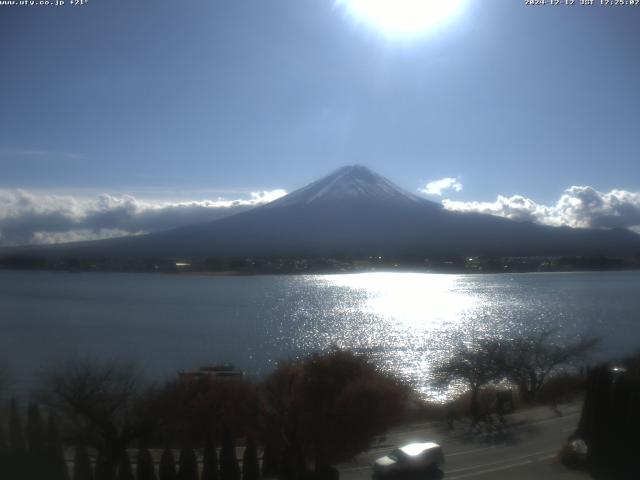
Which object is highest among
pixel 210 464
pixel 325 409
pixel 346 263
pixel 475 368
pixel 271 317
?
pixel 346 263

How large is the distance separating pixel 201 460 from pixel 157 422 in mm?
533

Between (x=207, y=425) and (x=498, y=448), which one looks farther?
(x=207, y=425)

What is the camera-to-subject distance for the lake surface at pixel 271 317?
9.74m

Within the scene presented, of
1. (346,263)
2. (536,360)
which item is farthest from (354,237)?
(536,360)

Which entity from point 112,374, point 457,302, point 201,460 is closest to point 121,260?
point 457,302

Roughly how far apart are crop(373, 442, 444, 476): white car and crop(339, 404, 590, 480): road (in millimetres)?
84

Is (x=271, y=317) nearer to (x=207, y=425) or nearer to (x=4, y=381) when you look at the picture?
(x=4, y=381)

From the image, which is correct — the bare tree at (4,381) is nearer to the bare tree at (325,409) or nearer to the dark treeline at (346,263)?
the bare tree at (325,409)

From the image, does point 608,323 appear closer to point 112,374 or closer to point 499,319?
point 499,319

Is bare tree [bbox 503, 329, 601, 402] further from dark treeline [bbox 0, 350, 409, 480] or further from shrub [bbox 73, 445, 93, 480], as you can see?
→ shrub [bbox 73, 445, 93, 480]

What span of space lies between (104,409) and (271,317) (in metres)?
11.4

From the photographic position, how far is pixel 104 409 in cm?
466

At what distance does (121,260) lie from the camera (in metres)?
24.3

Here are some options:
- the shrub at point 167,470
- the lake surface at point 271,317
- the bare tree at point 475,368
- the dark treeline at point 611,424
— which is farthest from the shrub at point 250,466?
the lake surface at point 271,317
